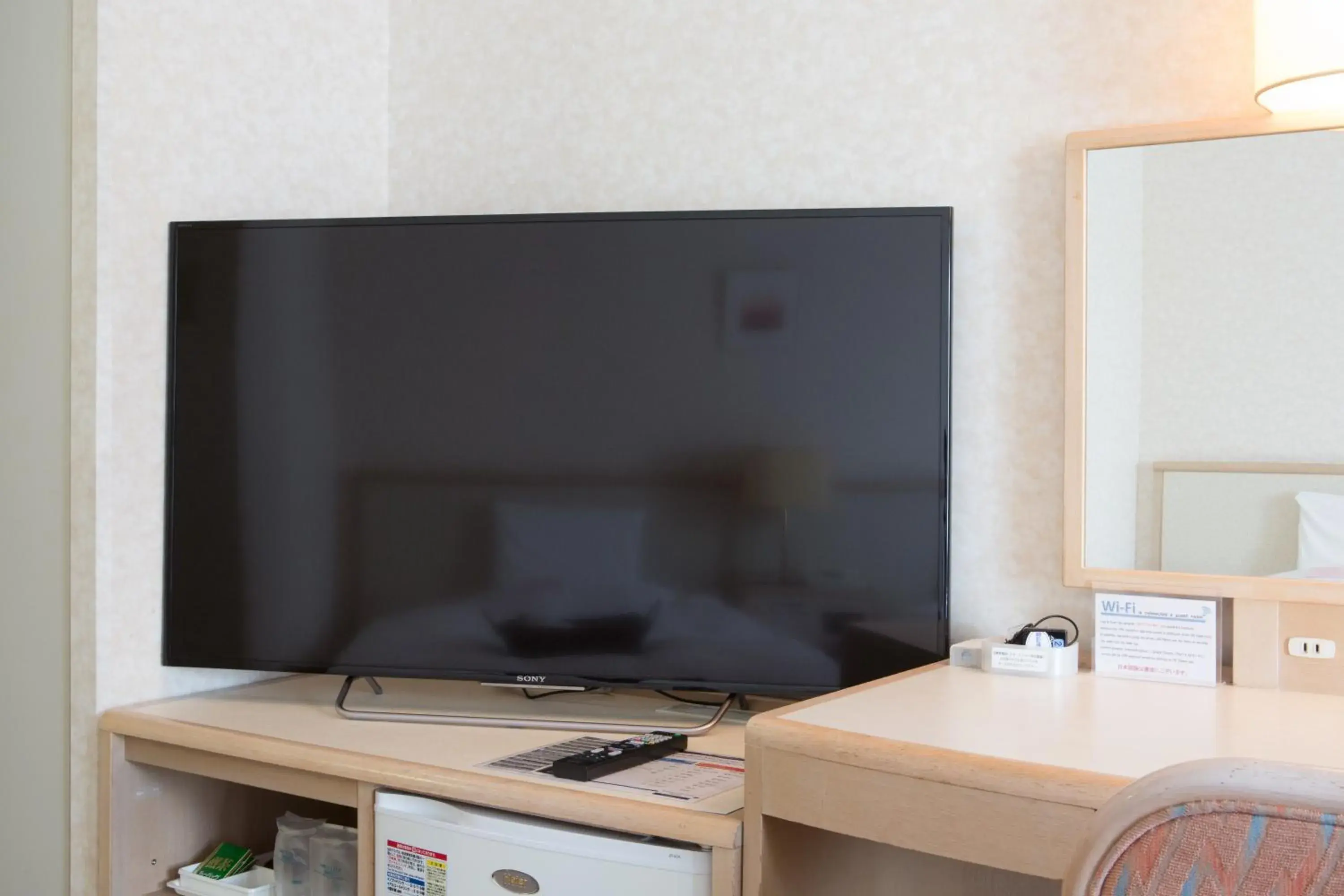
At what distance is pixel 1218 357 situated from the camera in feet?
5.24

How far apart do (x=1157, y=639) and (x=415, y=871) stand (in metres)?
1.05

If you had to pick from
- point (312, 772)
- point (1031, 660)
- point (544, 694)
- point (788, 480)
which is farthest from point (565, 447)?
point (1031, 660)

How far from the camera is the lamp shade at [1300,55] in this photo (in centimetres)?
147

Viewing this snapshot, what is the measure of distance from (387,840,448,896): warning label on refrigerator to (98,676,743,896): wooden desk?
5cm

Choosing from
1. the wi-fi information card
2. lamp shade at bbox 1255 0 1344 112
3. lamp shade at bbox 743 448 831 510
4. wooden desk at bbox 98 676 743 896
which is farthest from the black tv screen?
lamp shade at bbox 1255 0 1344 112

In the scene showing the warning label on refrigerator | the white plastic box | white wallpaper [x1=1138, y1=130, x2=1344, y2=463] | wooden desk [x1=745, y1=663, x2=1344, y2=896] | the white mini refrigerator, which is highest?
white wallpaper [x1=1138, y1=130, x2=1344, y2=463]

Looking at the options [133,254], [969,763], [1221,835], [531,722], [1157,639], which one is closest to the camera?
[1221,835]

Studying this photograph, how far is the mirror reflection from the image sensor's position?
60.1 inches

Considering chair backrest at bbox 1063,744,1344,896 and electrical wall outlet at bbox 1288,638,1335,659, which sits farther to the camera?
electrical wall outlet at bbox 1288,638,1335,659

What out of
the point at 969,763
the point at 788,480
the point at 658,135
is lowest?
the point at 969,763

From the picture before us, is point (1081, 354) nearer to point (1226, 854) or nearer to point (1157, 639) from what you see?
point (1157, 639)

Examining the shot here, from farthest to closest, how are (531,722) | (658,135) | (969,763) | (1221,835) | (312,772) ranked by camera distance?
(658,135)
(531,722)
(312,772)
(969,763)
(1221,835)

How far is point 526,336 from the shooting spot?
188 cm

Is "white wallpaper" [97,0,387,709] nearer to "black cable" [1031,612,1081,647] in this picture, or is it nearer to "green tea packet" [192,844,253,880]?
"green tea packet" [192,844,253,880]
